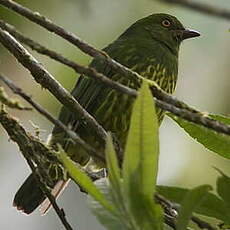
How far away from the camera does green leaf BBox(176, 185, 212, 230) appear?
180 centimetres

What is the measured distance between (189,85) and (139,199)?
18.7 ft

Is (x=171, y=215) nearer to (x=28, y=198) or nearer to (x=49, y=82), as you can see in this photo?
(x=49, y=82)

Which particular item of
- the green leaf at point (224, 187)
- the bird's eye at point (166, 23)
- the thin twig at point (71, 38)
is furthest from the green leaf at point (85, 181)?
the bird's eye at point (166, 23)

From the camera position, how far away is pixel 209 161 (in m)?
6.27

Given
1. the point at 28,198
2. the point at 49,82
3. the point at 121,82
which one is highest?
the point at 49,82

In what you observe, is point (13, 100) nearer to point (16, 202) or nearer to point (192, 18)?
point (16, 202)

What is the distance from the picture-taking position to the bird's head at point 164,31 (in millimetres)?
5141

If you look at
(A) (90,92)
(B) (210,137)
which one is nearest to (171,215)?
(B) (210,137)

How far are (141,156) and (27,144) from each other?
0.74 meters

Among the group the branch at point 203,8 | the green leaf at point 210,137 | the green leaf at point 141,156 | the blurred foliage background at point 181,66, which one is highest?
the branch at point 203,8

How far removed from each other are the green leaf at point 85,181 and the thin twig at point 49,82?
1.87 ft

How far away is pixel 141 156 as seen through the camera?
1.80m

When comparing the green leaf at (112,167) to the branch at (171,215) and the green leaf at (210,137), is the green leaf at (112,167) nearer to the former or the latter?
the branch at (171,215)

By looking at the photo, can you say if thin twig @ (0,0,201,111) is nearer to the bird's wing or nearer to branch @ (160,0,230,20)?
branch @ (160,0,230,20)
